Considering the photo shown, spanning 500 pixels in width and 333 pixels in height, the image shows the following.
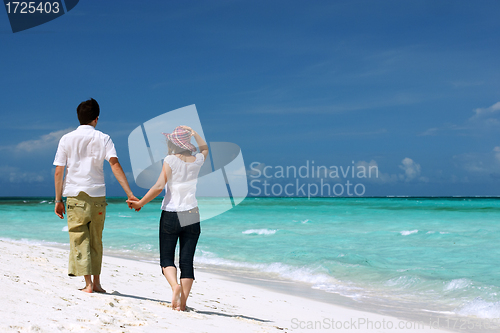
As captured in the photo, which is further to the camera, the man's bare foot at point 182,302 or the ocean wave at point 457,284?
the ocean wave at point 457,284

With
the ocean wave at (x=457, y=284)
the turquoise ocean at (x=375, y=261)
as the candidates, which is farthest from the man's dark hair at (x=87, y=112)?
the ocean wave at (x=457, y=284)

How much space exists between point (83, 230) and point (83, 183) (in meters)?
0.44

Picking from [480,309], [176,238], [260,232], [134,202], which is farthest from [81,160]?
[260,232]

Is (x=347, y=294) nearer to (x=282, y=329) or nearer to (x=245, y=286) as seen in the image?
(x=245, y=286)

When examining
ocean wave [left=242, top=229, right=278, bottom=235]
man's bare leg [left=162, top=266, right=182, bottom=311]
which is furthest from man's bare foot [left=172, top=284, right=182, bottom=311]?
ocean wave [left=242, top=229, right=278, bottom=235]

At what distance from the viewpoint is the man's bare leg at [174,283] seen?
3588mm

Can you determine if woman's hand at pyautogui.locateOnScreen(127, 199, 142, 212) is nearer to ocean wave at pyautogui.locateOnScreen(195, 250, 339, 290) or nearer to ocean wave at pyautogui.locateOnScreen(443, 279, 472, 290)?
ocean wave at pyautogui.locateOnScreen(195, 250, 339, 290)

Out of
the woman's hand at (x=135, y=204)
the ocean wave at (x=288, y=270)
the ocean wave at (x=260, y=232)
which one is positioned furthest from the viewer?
the ocean wave at (x=260, y=232)

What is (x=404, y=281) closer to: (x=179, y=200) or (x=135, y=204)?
(x=179, y=200)

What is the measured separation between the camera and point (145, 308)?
3635 mm

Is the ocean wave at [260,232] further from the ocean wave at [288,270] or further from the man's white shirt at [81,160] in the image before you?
the man's white shirt at [81,160]

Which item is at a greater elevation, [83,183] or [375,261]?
[83,183]

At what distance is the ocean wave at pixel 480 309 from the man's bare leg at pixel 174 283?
14.8 ft

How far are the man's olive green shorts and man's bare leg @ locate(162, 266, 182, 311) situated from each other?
741 millimetres
